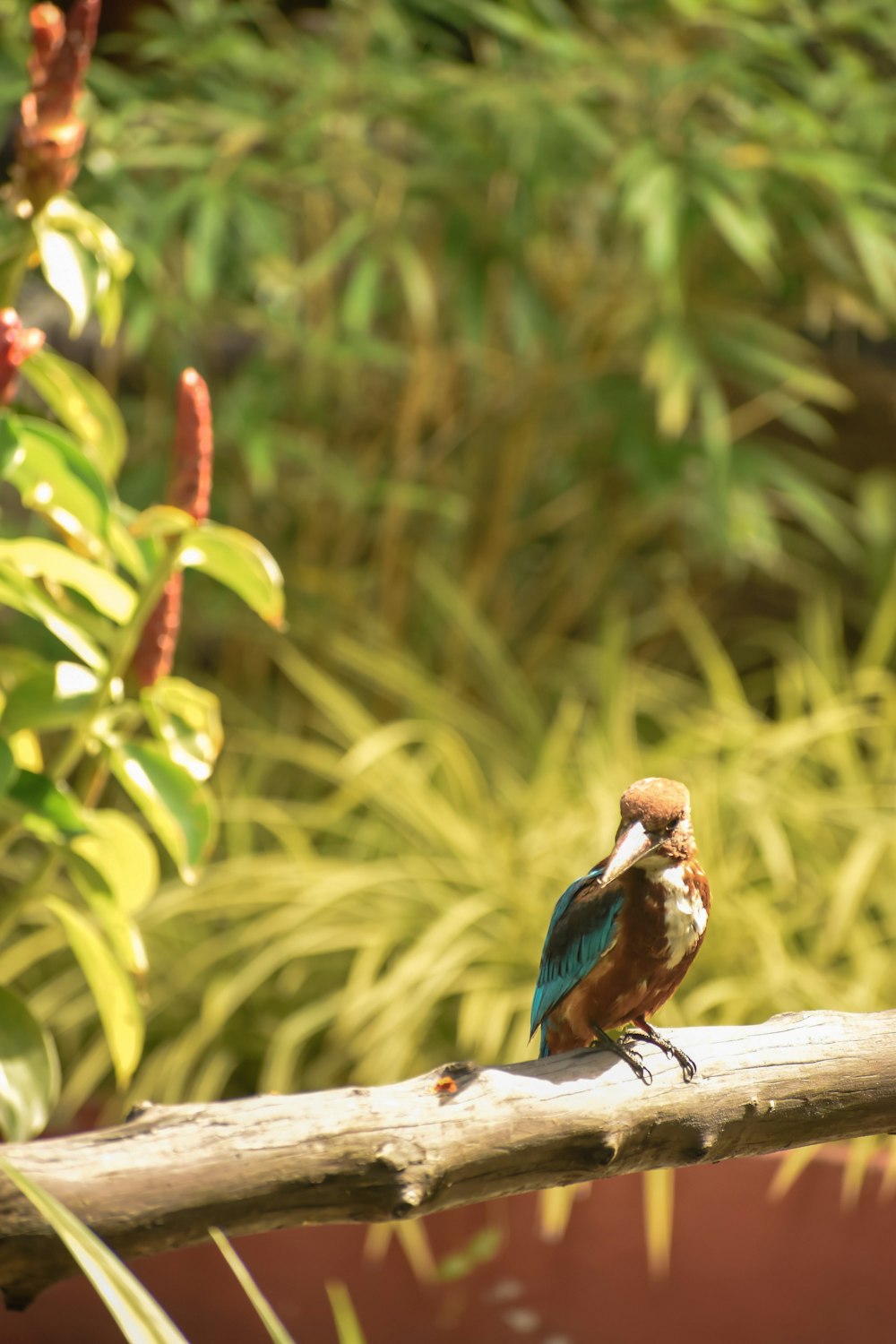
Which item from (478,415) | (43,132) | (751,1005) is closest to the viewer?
(43,132)

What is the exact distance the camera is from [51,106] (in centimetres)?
66

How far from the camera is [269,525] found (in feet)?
6.57

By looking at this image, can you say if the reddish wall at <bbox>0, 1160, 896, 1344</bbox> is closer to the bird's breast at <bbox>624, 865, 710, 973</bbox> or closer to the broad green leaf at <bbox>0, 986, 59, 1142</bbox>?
the broad green leaf at <bbox>0, 986, 59, 1142</bbox>

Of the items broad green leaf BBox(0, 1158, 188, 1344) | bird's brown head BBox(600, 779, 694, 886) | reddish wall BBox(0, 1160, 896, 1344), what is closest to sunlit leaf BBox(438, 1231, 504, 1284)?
reddish wall BBox(0, 1160, 896, 1344)

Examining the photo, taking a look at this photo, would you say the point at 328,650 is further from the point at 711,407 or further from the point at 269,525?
the point at 711,407

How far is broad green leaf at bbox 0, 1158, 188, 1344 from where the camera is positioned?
0.36 m

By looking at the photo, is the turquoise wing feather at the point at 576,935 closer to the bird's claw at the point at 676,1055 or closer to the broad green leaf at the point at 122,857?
the bird's claw at the point at 676,1055

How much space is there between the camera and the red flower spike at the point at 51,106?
630 mm

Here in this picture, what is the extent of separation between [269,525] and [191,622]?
23cm

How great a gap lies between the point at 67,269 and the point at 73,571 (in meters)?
0.20

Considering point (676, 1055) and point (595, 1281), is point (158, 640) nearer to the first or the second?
point (676, 1055)

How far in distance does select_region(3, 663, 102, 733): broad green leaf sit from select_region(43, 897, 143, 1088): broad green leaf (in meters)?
0.10

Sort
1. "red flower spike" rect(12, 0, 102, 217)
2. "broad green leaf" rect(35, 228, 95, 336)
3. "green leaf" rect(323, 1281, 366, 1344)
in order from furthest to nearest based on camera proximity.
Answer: "green leaf" rect(323, 1281, 366, 1344) < "broad green leaf" rect(35, 228, 95, 336) < "red flower spike" rect(12, 0, 102, 217)

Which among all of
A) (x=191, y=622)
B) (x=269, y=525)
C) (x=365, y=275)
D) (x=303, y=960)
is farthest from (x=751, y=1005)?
(x=269, y=525)
